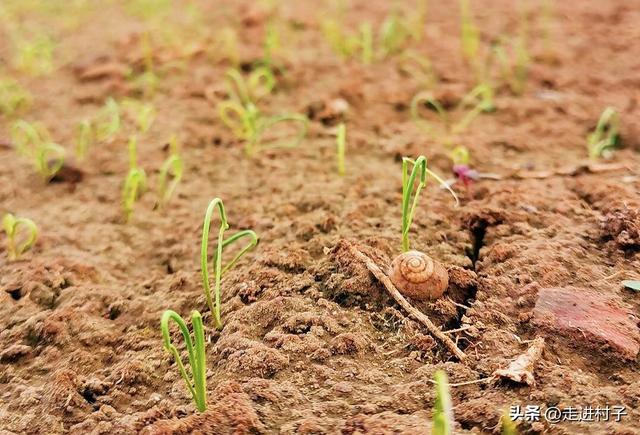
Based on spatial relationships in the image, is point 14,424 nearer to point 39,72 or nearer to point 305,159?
point 305,159

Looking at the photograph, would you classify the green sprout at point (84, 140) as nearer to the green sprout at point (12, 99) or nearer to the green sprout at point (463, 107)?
the green sprout at point (12, 99)

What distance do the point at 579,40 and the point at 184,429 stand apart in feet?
8.80

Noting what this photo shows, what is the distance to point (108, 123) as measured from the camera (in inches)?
99.1

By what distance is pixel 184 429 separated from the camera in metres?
1.23

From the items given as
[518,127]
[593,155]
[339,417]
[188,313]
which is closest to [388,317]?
[339,417]

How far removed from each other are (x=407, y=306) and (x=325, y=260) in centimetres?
28

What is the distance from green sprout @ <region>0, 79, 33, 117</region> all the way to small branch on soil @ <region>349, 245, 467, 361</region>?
186 centimetres

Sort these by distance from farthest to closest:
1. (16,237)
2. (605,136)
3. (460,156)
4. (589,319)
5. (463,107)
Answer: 1. (463,107)
2. (605,136)
3. (460,156)
4. (16,237)
5. (589,319)

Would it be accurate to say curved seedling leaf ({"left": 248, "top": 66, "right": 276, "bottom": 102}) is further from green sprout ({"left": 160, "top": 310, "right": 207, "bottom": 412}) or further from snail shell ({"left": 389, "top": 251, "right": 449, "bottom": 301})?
green sprout ({"left": 160, "top": 310, "right": 207, "bottom": 412})

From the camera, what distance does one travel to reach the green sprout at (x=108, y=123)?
239 cm

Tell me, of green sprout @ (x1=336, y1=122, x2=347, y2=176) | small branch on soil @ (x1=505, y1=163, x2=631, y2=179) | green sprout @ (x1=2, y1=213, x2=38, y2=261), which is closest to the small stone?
small branch on soil @ (x1=505, y1=163, x2=631, y2=179)

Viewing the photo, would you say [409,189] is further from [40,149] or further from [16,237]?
[40,149]

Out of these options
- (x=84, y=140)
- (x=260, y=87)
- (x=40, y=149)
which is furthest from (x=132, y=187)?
(x=260, y=87)

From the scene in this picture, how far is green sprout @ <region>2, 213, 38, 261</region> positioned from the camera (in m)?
1.77
